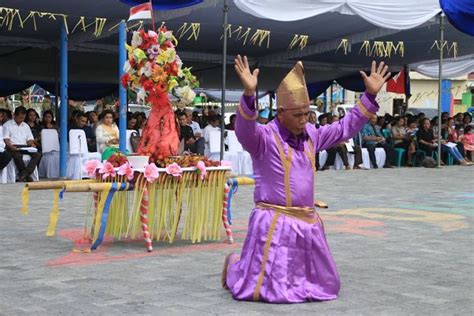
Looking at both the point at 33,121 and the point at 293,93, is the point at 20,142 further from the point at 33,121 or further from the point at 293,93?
the point at 293,93

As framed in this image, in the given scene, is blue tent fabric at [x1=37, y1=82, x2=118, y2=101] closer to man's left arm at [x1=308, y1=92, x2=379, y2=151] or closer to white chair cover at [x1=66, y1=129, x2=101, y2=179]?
white chair cover at [x1=66, y1=129, x2=101, y2=179]

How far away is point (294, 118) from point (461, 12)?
12.1ft

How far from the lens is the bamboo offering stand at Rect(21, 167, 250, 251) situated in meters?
6.27

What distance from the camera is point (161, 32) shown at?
6699mm

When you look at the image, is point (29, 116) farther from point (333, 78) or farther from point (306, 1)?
point (333, 78)

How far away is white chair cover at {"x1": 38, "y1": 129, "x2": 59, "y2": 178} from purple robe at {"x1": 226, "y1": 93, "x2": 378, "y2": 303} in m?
9.19

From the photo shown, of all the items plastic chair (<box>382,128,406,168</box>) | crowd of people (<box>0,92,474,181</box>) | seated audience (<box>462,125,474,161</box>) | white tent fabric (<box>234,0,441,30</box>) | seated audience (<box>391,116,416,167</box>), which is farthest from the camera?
seated audience (<box>462,125,474,161</box>)

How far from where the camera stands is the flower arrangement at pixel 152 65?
662 cm

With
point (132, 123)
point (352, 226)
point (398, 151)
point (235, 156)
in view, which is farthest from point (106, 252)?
point (398, 151)

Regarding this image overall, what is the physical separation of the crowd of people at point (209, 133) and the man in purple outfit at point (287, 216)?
6.34 meters

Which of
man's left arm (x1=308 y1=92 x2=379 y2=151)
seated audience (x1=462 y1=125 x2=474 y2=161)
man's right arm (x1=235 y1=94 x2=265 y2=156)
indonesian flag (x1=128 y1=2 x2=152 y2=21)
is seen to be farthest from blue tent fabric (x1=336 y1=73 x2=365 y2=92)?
man's right arm (x1=235 y1=94 x2=265 y2=156)

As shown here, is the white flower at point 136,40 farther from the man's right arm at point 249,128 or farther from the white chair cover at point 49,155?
the white chair cover at point 49,155

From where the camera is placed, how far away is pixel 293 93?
4.61 m

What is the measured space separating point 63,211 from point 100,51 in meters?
9.11
